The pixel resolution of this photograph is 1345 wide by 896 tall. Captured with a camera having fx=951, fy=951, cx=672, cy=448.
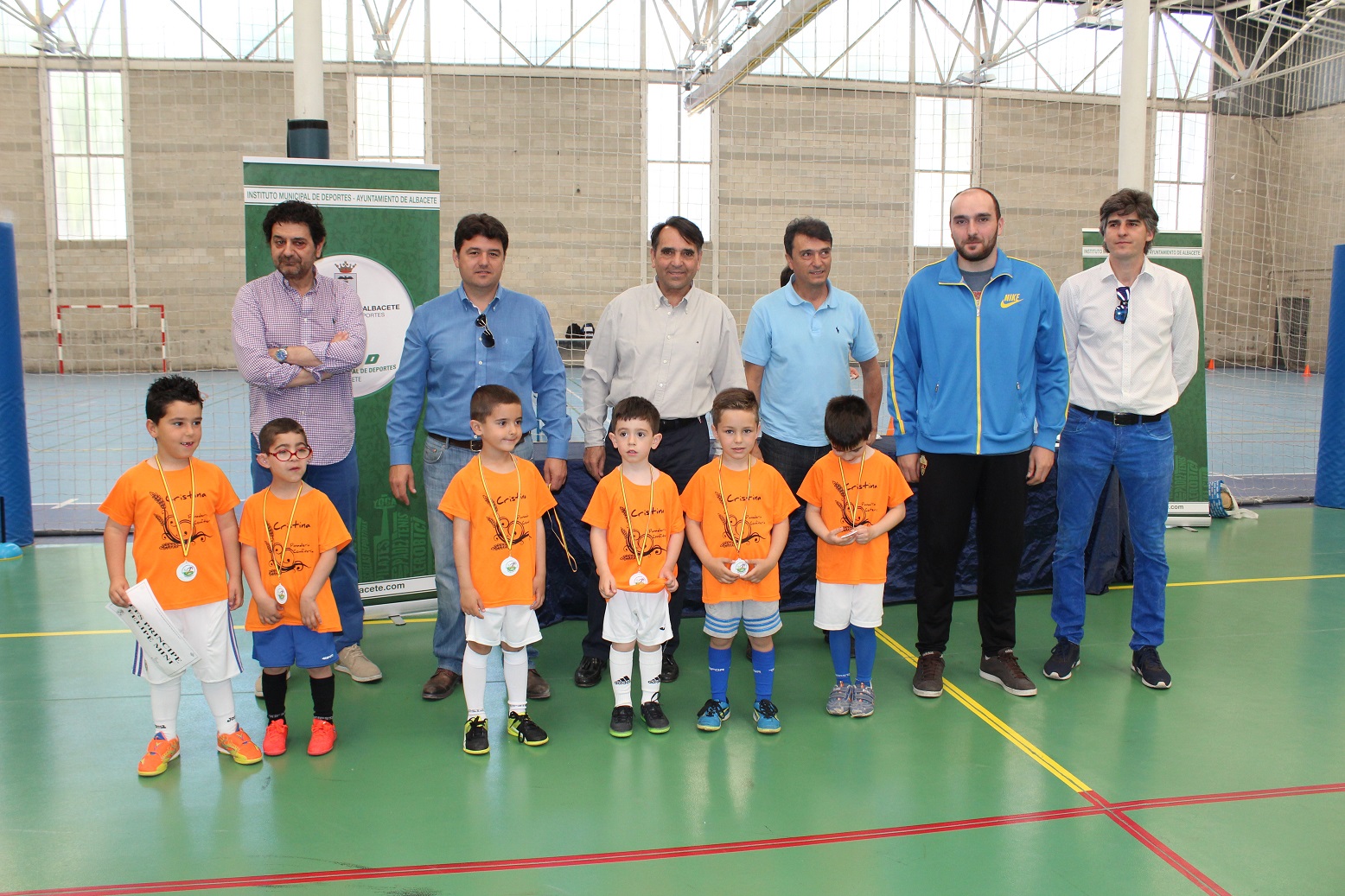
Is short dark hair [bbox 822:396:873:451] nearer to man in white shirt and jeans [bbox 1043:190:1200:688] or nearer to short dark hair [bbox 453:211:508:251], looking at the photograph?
man in white shirt and jeans [bbox 1043:190:1200:688]

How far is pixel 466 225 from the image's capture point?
3.39 meters

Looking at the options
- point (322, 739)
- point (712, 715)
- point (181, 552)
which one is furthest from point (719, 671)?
point (181, 552)

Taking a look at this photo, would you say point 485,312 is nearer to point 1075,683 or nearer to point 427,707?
point 427,707

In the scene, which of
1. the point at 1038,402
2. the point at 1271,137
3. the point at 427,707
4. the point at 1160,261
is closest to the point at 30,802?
the point at 427,707

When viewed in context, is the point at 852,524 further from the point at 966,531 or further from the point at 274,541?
the point at 274,541

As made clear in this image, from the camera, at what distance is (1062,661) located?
383 cm

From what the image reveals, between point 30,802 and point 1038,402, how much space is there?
3.61 m

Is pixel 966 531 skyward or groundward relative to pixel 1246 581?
skyward

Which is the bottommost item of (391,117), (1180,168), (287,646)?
(287,646)

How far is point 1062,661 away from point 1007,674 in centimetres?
30

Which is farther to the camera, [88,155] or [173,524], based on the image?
[88,155]

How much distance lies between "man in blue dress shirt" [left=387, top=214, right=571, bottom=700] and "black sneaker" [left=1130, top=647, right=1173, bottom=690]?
235 centimetres

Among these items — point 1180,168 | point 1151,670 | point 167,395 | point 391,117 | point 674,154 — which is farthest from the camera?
point 1180,168

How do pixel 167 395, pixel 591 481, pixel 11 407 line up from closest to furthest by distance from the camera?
pixel 167 395
pixel 591 481
pixel 11 407
